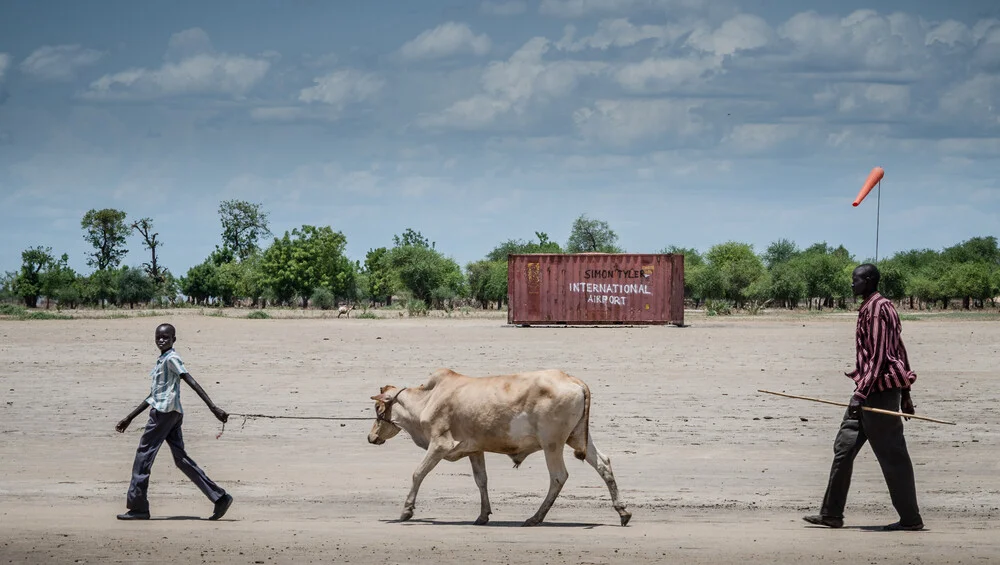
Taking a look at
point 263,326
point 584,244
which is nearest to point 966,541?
point 263,326

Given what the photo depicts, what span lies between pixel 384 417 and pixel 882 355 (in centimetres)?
460

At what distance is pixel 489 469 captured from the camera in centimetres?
1384

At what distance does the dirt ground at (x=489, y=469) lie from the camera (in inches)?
378

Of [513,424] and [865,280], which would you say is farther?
[513,424]

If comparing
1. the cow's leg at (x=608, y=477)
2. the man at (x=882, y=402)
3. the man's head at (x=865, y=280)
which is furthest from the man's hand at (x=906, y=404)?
the cow's leg at (x=608, y=477)

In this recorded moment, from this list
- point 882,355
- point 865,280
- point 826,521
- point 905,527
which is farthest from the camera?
point 826,521

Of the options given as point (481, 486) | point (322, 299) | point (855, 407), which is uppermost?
point (322, 299)

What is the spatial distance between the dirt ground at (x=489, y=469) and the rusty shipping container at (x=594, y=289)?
17.3 metres

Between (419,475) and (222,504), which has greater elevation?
(419,475)

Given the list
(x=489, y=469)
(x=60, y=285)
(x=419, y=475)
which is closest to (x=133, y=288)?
(x=60, y=285)

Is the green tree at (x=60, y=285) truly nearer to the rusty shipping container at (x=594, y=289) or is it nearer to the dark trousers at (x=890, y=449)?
the rusty shipping container at (x=594, y=289)

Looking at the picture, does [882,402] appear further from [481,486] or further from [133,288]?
[133,288]

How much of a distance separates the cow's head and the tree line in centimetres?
5424

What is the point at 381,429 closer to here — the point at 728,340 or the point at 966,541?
the point at 966,541
